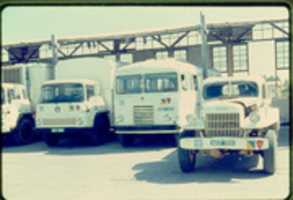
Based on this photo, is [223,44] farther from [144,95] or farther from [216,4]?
[216,4]

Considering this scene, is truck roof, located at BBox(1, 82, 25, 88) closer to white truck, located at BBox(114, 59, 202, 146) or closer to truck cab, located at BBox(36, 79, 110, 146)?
truck cab, located at BBox(36, 79, 110, 146)

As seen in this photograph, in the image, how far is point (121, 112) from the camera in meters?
8.41

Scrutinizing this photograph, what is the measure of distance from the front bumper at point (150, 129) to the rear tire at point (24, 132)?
8.24ft

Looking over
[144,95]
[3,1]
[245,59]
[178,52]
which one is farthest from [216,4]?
[144,95]

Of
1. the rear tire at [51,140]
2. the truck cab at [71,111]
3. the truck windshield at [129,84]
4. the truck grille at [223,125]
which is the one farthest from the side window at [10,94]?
the truck grille at [223,125]

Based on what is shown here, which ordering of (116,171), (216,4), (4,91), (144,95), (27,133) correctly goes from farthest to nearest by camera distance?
(27,133) < (4,91) < (144,95) < (116,171) < (216,4)

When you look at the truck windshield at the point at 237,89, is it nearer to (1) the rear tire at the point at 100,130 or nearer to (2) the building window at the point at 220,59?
(2) the building window at the point at 220,59

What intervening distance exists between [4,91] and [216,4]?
6.85m

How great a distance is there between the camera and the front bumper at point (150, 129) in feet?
26.4

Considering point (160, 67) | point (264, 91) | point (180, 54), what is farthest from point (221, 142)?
point (160, 67)

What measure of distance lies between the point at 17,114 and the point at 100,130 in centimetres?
192

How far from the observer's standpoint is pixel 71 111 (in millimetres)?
8734

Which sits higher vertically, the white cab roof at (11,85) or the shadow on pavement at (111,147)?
the white cab roof at (11,85)

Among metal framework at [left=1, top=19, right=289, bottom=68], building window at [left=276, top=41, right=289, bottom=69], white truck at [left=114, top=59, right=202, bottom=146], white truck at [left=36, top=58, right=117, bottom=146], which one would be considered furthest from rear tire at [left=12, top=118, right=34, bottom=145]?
building window at [left=276, top=41, right=289, bottom=69]
